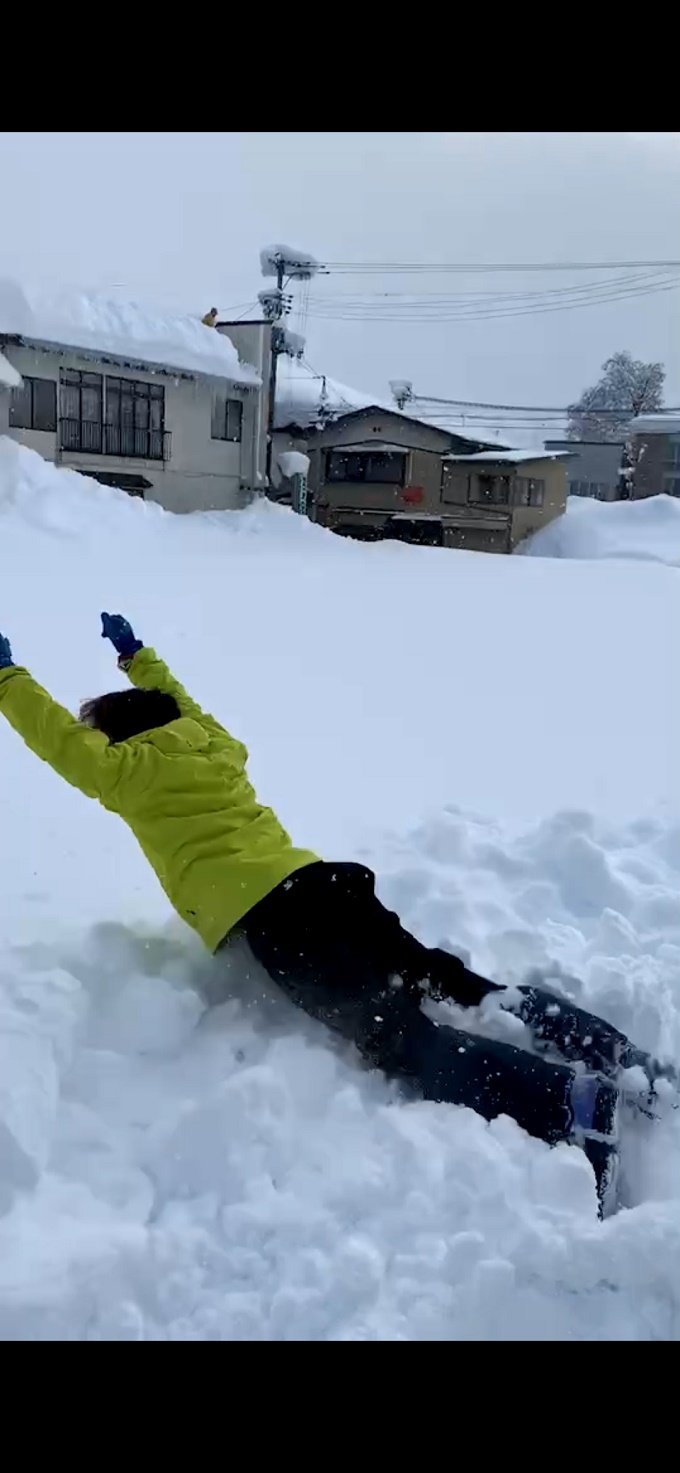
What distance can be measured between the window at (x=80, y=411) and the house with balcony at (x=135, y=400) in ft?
0.07

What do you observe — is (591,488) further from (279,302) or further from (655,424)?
(279,302)

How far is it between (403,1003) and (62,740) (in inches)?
42.5

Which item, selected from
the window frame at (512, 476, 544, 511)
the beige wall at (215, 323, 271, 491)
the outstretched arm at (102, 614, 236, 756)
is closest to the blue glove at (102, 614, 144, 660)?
the outstretched arm at (102, 614, 236, 756)

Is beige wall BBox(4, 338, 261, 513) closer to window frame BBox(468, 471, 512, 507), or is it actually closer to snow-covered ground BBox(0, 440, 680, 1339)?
window frame BBox(468, 471, 512, 507)

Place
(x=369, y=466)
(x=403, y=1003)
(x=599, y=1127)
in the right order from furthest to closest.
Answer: (x=369, y=466) → (x=403, y=1003) → (x=599, y=1127)

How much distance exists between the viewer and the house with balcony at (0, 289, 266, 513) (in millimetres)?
20422

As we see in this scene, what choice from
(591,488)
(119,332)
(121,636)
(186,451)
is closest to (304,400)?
(186,451)

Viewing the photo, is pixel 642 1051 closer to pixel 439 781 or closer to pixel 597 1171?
pixel 597 1171

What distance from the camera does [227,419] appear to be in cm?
2512

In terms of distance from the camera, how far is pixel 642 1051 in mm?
2771

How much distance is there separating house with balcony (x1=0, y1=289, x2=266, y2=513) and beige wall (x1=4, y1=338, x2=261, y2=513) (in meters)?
0.02

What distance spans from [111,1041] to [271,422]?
25.1 meters
